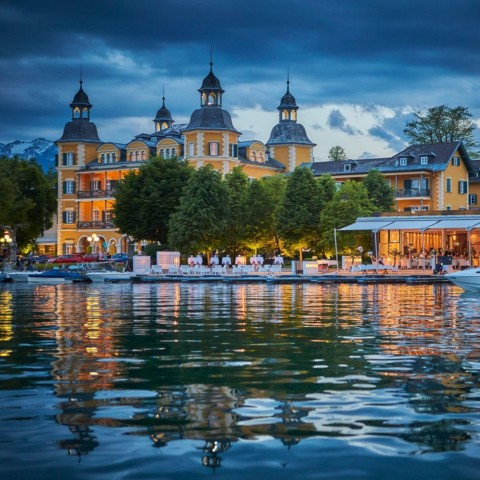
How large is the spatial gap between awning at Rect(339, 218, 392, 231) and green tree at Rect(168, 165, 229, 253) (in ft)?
34.6

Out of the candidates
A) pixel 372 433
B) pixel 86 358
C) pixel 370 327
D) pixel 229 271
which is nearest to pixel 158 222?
pixel 229 271

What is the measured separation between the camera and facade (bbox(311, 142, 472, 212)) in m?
80.9

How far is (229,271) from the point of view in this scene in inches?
2146

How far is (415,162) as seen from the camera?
82.7 m

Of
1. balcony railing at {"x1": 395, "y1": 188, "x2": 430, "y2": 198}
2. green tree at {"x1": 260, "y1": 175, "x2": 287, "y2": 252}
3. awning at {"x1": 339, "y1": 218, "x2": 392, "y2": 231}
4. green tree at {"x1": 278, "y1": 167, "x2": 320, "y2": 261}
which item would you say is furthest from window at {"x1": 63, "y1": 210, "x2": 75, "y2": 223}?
awning at {"x1": 339, "y1": 218, "x2": 392, "y2": 231}

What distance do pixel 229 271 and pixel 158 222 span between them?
14890 mm

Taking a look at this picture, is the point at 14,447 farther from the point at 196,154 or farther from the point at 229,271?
the point at 196,154

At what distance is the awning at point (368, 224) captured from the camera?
54.0 m

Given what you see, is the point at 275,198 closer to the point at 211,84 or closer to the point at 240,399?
the point at 211,84

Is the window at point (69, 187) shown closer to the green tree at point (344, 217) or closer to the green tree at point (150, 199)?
the green tree at point (150, 199)

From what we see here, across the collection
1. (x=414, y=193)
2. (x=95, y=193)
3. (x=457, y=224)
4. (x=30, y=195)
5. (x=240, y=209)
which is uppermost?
(x=95, y=193)

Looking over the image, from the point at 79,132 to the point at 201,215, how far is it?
1746 inches

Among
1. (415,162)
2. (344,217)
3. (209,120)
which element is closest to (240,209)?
(344,217)

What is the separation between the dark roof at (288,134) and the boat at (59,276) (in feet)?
159
